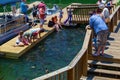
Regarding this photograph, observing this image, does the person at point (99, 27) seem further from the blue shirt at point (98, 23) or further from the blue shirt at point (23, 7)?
the blue shirt at point (23, 7)

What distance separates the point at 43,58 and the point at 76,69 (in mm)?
8723

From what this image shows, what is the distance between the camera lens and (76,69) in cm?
805

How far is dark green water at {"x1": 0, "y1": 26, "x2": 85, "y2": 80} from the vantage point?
14422 mm

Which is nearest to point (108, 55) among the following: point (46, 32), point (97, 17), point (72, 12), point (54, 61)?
point (97, 17)

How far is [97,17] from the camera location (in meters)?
9.66

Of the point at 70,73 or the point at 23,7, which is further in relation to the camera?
the point at 23,7

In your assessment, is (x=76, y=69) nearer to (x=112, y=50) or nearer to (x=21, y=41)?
(x=112, y=50)

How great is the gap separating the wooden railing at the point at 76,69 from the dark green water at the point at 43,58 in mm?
5072

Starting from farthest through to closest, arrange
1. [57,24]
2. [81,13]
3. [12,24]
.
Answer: [81,13], [57,24], [12,24]

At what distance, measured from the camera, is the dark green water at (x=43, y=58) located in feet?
47.3

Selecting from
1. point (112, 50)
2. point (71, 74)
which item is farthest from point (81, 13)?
point (71, 74)

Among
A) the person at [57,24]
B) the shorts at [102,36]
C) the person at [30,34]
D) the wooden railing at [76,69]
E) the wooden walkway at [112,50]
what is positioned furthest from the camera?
the person at [57,24]

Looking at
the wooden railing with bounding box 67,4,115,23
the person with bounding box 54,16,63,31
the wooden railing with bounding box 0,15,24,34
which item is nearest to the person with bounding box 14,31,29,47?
the wooden railing with bounding box 0,15,24,34

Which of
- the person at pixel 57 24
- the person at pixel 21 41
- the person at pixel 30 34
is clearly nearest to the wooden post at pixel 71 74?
the person at pixel 21 41
